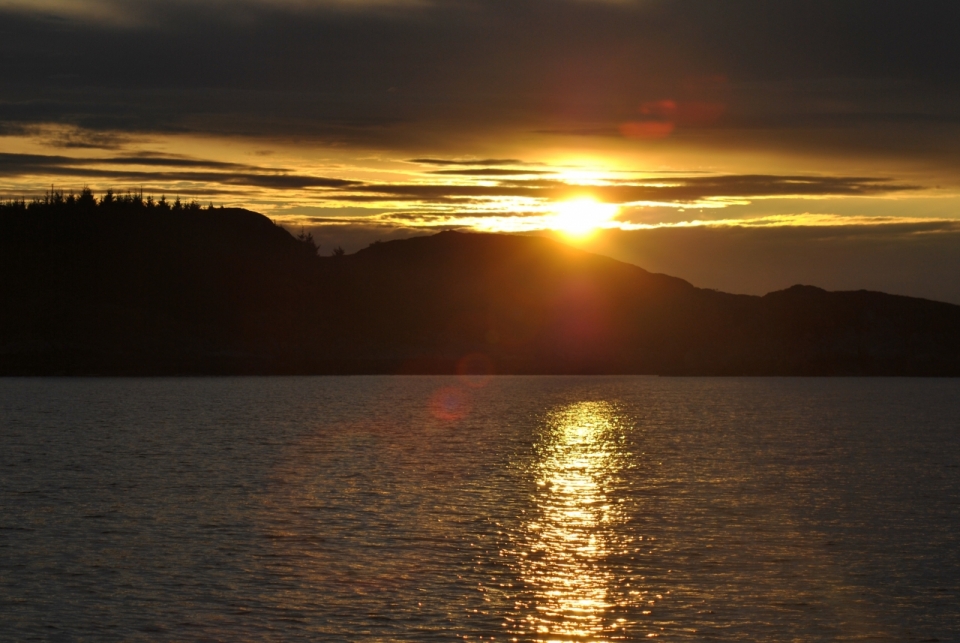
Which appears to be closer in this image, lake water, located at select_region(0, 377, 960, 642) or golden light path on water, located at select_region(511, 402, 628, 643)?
golden light path on water, located at select_region(511, 402, 628, 643)

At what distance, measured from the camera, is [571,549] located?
3344 centimetres

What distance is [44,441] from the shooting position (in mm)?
70688

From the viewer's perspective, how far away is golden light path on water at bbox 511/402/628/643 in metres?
24.4

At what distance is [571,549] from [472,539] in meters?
3.33

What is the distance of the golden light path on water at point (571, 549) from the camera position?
24.4 meters

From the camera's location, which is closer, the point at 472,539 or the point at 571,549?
the point at 571,549

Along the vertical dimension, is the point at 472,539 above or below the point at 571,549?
above

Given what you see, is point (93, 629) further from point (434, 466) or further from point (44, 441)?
point (44, 441)

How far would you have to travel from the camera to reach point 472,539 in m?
34.8

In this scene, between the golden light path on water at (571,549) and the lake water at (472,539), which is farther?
the lake water at (472,539)

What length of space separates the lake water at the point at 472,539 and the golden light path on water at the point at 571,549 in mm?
114

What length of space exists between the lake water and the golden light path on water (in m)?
0.11

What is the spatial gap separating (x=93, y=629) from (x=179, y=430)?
61540mm

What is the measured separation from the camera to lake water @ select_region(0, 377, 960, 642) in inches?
985
